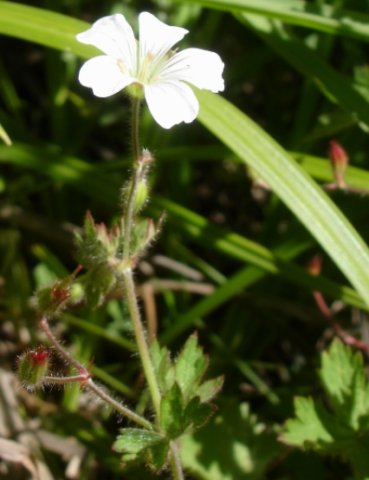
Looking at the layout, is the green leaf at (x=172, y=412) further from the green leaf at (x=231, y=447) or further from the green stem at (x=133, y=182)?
the green leaf at (x=231, y=447)

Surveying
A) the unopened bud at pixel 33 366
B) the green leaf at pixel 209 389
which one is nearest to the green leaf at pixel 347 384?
the green leaf at pixel 209 389

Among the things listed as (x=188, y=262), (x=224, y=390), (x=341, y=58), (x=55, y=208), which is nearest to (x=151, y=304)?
(x=188, y=262)

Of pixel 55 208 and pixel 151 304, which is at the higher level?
pixel 55 208

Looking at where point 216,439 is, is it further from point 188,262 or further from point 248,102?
point 248,102

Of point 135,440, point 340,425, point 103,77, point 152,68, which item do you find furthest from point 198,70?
point 340,425

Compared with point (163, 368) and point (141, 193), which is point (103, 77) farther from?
point (163, 368)

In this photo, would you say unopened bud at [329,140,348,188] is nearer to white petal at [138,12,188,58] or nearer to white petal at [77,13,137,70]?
white petal at [138,12,188,58]
